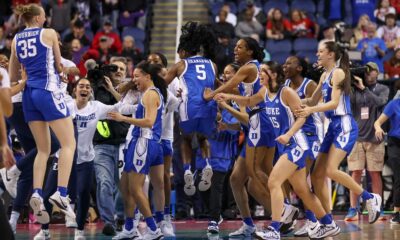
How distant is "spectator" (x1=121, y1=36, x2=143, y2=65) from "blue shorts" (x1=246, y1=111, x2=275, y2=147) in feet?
21.1

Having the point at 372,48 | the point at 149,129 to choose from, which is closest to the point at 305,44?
the point at 372,48

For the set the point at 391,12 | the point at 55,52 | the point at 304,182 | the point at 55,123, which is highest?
the point at 391,12

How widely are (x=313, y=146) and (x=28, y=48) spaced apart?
138 inches

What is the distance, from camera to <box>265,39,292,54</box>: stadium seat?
62.7 feet

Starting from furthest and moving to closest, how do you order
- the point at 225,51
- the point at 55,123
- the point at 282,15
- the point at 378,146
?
the point at 282,15, the point at 225,51, the point at 378,146, the point at 55,123

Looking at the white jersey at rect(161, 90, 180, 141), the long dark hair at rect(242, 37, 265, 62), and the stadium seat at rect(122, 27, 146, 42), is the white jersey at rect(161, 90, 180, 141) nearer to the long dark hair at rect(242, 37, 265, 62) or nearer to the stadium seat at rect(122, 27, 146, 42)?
the long dark hair at rect(242, 37, 265, 62)

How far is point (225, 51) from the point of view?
55.5 ft

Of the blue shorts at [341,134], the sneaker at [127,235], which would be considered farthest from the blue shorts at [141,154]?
the blue shorts at [341,134]

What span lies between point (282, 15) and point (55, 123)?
34.2 ft

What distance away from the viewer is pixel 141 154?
35.0 ft

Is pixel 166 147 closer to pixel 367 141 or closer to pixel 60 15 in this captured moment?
pixel 367 141

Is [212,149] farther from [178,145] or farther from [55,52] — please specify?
[55,52]

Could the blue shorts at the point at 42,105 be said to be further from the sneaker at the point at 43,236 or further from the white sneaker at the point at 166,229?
the white sneaker at the point at 166,229

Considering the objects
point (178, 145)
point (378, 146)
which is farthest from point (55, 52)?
point (378, 146)
